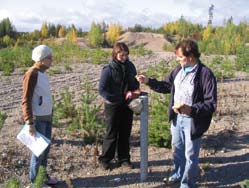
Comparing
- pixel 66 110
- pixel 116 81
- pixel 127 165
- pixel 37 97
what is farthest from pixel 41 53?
pixel 66 110

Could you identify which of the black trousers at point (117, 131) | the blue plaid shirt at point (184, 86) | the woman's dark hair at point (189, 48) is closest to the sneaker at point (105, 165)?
the black trousers at point (117, 131)

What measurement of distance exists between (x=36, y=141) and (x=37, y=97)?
43cm

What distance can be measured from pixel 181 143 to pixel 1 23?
27175 mm

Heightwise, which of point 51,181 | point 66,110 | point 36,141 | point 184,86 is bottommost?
point 51,181

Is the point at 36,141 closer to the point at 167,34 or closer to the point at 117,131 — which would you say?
the point at 117,131

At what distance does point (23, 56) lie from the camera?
14.5 metres

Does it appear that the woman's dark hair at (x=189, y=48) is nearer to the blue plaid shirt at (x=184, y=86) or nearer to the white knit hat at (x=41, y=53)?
the blue plaid shirt at (x=184, y=86)

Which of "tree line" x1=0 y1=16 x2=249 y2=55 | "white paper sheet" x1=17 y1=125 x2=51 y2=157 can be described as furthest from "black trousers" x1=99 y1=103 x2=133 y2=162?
"tree line" x1=0 y1=16 x2=249 y2=55

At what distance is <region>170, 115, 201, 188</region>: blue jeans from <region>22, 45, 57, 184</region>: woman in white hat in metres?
1.30

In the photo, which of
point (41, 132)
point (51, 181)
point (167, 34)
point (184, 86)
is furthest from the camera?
point (167, 34)

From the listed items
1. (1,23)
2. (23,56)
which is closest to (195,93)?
(23,56)

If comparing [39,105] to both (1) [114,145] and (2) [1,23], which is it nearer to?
(1) [114,145]

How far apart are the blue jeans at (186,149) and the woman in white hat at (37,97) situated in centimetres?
130

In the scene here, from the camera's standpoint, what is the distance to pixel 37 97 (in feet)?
13.4
